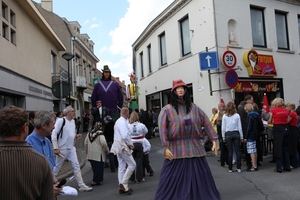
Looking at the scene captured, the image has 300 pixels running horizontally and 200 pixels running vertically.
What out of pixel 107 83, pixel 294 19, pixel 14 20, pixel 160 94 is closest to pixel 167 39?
pixel 160 94

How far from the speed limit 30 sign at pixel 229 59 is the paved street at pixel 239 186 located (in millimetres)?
5601

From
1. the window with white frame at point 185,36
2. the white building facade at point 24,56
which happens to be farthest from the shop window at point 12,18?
the window with white frame at point 185,36

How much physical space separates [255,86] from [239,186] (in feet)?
28.5

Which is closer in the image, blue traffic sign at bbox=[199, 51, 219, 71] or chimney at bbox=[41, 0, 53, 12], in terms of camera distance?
blue traffic sign at bbox=[199, 51, 219, 71]

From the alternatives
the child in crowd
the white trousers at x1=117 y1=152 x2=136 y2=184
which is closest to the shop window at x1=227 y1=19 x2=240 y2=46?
the child in crowd

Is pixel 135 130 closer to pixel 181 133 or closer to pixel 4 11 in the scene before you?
pixel 181 133

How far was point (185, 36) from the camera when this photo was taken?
16.2 metres

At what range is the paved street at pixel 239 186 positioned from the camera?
5.84 m

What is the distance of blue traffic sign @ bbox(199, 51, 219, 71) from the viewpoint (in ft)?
42.6

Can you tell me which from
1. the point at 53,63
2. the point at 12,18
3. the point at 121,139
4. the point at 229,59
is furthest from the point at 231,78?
the point at 53,63

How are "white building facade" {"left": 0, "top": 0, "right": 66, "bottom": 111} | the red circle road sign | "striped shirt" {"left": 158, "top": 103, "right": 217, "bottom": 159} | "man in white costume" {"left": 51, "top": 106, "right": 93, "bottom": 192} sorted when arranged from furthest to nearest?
the red circle road sign < "white building facade" {"left": 0, "top": 0, "right": 66, "bottom": 111} < "man in white costume" {"left": 51, "top": 106, "right": 93, "bottom": 192} < "striped shirt" {"left": 158, "top": 103, "right": 217, "bottom": 159}

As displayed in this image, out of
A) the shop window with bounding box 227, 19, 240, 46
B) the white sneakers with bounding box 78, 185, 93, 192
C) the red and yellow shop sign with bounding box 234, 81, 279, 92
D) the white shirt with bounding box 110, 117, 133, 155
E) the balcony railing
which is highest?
the balcony railing

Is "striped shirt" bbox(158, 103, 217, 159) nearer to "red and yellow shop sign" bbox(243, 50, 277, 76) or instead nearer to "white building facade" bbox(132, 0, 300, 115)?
"white building facade" bbox(132, 0, 300, 115)

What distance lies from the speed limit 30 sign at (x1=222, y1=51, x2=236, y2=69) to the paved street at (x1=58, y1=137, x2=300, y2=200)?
18.4 feet
